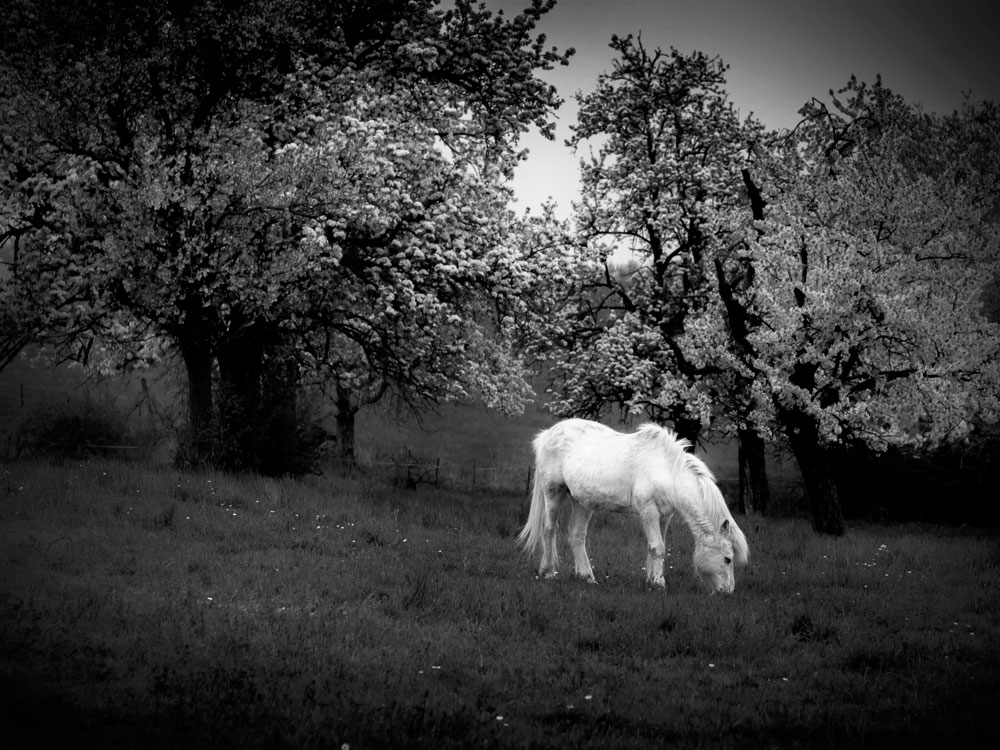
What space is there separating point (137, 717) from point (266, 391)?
16459 mm

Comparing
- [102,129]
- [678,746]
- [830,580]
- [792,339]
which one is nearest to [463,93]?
[102,129]

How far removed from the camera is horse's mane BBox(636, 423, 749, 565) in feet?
46.5

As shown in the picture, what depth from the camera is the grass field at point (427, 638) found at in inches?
294

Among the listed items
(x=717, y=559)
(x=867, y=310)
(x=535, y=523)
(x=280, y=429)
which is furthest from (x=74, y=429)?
(x=867, y=310)

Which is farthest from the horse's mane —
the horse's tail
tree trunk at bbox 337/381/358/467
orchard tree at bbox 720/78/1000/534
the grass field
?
tree trunk at bbox 337/381/358/467

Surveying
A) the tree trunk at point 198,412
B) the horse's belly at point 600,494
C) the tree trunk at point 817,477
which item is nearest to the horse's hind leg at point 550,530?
the horse's belly at point 600,494

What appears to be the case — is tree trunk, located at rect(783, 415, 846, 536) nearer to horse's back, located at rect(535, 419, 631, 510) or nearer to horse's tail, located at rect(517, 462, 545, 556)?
horse's back, located at rect(535, 419, 631, 510)

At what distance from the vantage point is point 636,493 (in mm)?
14867

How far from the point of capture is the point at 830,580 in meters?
15.7

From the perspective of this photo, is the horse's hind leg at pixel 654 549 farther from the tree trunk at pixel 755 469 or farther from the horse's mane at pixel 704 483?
the tree trunk at pixel 755 469

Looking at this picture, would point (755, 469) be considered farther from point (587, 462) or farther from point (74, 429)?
point (74, 429)

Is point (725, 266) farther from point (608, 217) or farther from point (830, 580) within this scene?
point (830, 580)

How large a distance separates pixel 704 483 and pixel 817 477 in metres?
8.90

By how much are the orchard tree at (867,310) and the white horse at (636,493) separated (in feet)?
23.6
